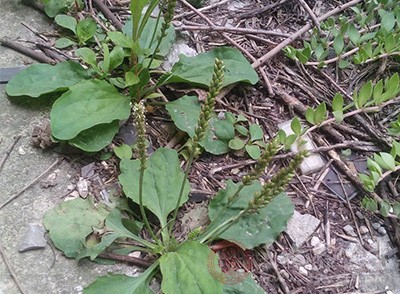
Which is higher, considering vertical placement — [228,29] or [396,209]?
[228,29]

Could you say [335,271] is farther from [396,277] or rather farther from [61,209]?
[61,209]

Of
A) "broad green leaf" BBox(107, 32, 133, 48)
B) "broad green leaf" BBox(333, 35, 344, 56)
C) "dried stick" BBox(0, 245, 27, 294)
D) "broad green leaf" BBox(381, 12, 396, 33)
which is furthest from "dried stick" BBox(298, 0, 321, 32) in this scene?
"dried stick" BBox(0, 245, 27, 294)

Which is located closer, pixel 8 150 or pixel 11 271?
pixel 11 271

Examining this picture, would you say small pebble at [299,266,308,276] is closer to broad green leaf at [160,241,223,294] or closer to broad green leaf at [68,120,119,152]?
broad green leaf at [160,241,223,294]

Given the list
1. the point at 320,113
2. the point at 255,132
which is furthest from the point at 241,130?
the point at 320,113

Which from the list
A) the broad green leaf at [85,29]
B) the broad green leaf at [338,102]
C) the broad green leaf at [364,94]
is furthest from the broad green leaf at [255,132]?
the broad green leaf at [85,29]

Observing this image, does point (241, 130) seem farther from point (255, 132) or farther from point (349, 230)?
point (349, 230)
